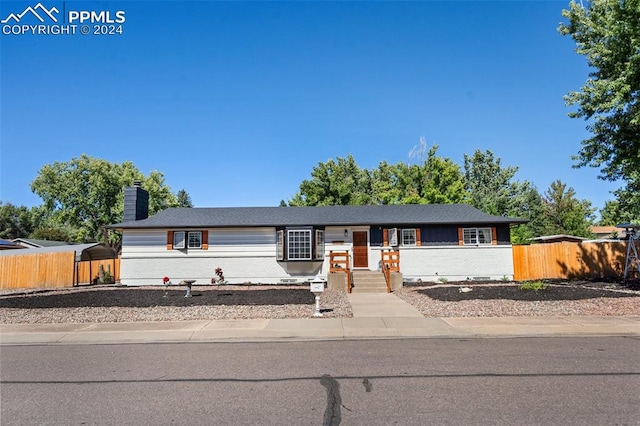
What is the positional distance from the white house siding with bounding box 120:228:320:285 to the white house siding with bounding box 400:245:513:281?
530 cm

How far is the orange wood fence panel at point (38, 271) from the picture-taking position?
22281 mm

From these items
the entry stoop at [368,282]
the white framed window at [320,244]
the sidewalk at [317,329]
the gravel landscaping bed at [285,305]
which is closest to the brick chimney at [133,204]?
the gravel landscaping bed at [285,305]

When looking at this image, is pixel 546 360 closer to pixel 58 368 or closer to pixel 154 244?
pixel 58 368

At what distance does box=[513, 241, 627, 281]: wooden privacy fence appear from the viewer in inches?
857

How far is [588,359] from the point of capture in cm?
676

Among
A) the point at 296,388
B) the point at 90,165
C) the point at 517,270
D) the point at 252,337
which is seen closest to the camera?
the point at 296,388

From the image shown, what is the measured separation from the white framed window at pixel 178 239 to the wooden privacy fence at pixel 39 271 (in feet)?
18.7

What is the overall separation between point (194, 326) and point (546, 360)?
7861 millimetres

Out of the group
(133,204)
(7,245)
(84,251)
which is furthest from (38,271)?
(7,245)

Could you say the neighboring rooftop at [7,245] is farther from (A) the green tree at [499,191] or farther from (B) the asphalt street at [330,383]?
(A) the green tree at [499,191]

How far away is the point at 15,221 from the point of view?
6556 cm

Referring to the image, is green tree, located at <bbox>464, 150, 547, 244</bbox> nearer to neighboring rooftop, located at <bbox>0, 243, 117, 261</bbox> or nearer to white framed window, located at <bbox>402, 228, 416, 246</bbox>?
white framed window, located at <bbox>402, 228, 416, 246</bbox>

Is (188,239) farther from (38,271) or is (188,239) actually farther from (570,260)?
(570,260)

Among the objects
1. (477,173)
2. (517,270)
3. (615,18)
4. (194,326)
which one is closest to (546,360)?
(194,326)
